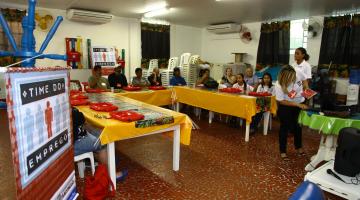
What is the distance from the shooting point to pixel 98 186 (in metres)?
2.04

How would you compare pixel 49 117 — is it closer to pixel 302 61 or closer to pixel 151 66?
pixel 302 61

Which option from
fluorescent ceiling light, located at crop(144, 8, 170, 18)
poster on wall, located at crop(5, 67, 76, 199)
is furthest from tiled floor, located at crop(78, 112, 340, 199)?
fluorescent ceiling light, located at crop(144, 8, 170, 18)

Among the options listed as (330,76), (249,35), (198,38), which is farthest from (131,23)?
(330,76)

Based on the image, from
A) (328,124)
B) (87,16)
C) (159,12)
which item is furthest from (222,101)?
(87,16)

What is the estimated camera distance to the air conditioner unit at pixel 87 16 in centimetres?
533

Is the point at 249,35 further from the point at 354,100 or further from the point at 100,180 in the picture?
the point at 100,180

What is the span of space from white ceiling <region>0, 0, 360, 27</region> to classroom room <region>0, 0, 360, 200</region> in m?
0.04

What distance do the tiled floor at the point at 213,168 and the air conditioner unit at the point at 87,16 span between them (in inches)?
131

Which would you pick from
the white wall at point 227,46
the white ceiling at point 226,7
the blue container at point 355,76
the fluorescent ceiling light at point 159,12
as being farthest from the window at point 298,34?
the fluorescent ceiling light at point 159,12

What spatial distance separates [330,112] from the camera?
95.7 inches

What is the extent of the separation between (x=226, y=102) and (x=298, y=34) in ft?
11.7

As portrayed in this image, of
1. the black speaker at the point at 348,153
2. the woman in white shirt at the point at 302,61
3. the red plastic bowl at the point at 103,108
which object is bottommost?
the black speaker at the point at 348,153

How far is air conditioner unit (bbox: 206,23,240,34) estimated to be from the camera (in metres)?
6.81

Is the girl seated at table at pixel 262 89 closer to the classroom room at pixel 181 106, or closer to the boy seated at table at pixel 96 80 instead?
the classroom room at pixel 181 106
